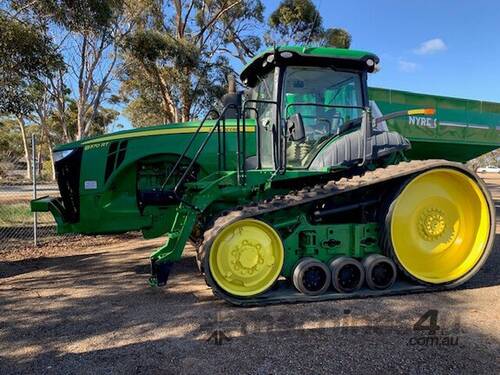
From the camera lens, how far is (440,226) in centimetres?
517

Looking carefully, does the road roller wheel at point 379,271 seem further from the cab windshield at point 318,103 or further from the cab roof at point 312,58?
the cab roof at point 312,58

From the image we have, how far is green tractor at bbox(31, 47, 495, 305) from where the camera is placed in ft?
15.0

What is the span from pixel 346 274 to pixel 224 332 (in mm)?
1670

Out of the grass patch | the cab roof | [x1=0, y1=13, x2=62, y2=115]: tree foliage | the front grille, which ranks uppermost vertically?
[x1=0, y1=13, x2=62, y2=115]: tree foliage

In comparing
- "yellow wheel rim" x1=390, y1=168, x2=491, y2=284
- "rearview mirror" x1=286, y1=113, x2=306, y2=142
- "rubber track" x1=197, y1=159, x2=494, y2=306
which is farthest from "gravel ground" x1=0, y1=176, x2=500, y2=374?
"rearview mirror" x1=286, y1=113, x2=306, y2=142

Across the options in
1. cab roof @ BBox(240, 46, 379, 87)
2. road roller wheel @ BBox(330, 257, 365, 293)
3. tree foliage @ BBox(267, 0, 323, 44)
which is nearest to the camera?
road roller wheel @ BBox(330, 257, 365, 293)

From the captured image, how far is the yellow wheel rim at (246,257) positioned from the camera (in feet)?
14.8

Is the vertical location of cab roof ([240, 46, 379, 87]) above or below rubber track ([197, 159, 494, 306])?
above

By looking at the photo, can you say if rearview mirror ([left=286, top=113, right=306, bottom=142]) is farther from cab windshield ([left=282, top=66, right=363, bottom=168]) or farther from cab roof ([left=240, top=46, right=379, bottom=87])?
cab roof ([left=240, top=46, right=379, bottom=87])

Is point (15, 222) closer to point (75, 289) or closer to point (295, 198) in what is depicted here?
point (75, 289)

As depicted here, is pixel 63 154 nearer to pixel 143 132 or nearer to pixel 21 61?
pixel 143 132

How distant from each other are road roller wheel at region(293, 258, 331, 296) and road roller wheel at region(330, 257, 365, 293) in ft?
0.28

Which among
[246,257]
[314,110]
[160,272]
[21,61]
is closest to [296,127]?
[314,110]

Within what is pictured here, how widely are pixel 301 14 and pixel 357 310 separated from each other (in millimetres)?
24121
